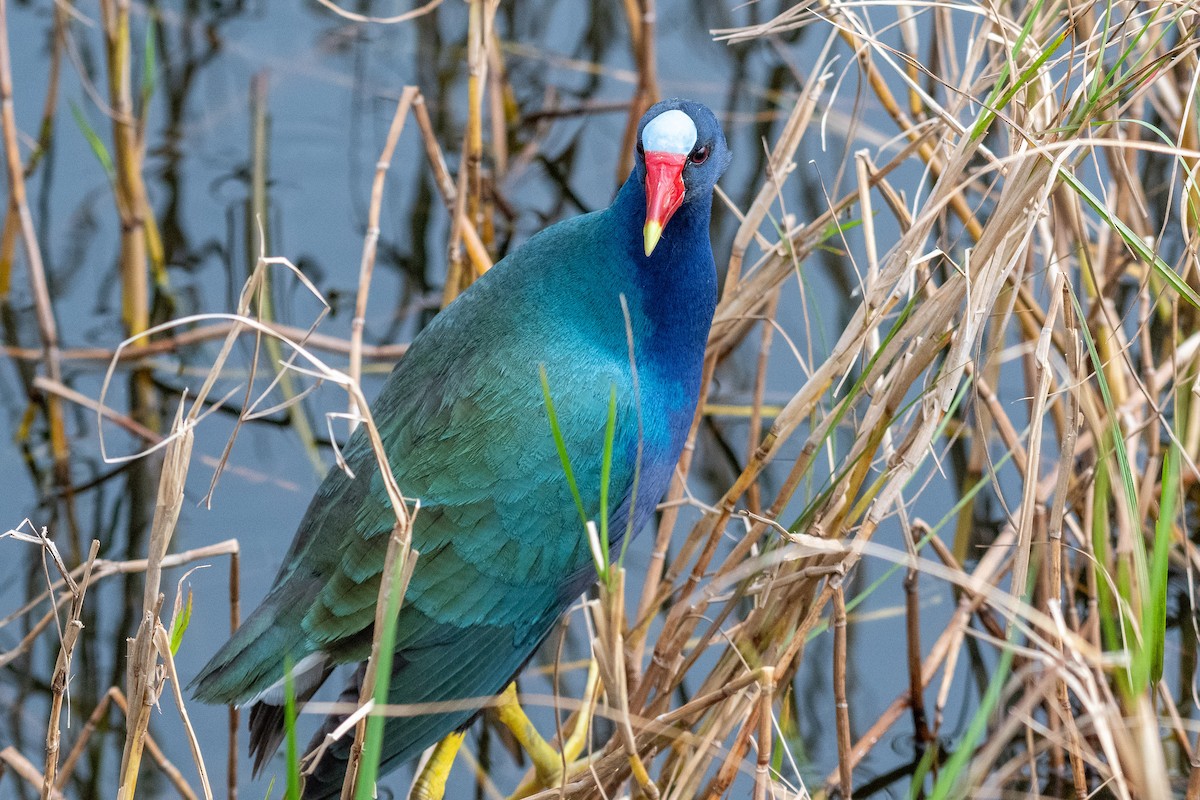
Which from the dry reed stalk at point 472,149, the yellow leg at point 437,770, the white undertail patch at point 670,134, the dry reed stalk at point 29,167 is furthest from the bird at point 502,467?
the dry reed stalk at point 29,167

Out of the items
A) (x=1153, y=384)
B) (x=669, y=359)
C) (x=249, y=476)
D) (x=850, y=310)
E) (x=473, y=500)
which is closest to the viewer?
(x=473, y=500)

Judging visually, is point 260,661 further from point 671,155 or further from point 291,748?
point 671,155

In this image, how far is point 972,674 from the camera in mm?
2373

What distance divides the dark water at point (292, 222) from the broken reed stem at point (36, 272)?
0.03m

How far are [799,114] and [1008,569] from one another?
2.67ft

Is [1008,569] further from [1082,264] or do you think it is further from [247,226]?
[247,226]

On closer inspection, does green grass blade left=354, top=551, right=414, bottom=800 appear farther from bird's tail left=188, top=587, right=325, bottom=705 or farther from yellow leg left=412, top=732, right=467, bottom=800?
yellow leg left=412, top=732, right=467, bottom=800

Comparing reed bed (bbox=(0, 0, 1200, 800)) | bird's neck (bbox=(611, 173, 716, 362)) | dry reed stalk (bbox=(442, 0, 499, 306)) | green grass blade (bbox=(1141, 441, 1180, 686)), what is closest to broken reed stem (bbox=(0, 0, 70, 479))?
reed bed (bbox=(0, 0, 1200, 800))

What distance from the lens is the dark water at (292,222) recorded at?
236 cm

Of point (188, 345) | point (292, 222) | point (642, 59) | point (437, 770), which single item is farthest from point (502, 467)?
Answer: point (292, 222)

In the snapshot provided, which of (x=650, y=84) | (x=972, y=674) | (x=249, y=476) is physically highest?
(x=650, y=84)

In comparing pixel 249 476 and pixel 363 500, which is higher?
pixel 363 500

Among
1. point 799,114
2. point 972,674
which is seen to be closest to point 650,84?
point 799,114

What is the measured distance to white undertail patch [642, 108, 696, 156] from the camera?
1.63m
